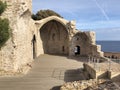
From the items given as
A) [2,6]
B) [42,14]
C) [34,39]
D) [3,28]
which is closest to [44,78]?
[3,28]

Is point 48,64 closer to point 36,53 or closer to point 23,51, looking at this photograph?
point 23,51

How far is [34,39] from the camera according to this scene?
3272 centimetres

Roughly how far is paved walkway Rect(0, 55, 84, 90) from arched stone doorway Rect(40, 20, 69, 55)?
1100cm

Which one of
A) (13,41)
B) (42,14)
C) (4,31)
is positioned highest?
(42,14)

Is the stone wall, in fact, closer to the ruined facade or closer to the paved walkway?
the ruined facade

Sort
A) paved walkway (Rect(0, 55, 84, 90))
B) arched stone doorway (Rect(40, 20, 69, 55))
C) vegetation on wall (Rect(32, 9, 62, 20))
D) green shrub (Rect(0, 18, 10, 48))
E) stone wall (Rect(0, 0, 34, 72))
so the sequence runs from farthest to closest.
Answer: vegetation on wall (Rect(32, 9, 62, 20)), arched stone doorway (Rect(40, 20, 69, 55)), stone wall (Rect(0, 0, 34, 72)), green shrub (Rect(0, 18, 10, 48)), paved walkway (Rect(0, 55, 84, 90))

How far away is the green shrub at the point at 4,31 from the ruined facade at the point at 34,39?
0.51 meters

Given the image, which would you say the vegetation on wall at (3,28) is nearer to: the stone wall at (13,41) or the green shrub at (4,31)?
the green shrub at (4,31)

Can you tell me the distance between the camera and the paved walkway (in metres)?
17.7

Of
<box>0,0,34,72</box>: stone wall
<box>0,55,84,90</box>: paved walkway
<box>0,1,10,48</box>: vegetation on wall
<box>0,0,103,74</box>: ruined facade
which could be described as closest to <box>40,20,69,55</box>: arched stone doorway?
<box>0,0,103,74</box>: ruined facade

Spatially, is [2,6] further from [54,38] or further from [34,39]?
[54,38]

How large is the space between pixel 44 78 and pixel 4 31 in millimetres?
4678

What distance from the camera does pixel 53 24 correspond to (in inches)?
1467

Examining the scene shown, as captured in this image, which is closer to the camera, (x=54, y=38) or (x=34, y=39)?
(x=34, y=39)
